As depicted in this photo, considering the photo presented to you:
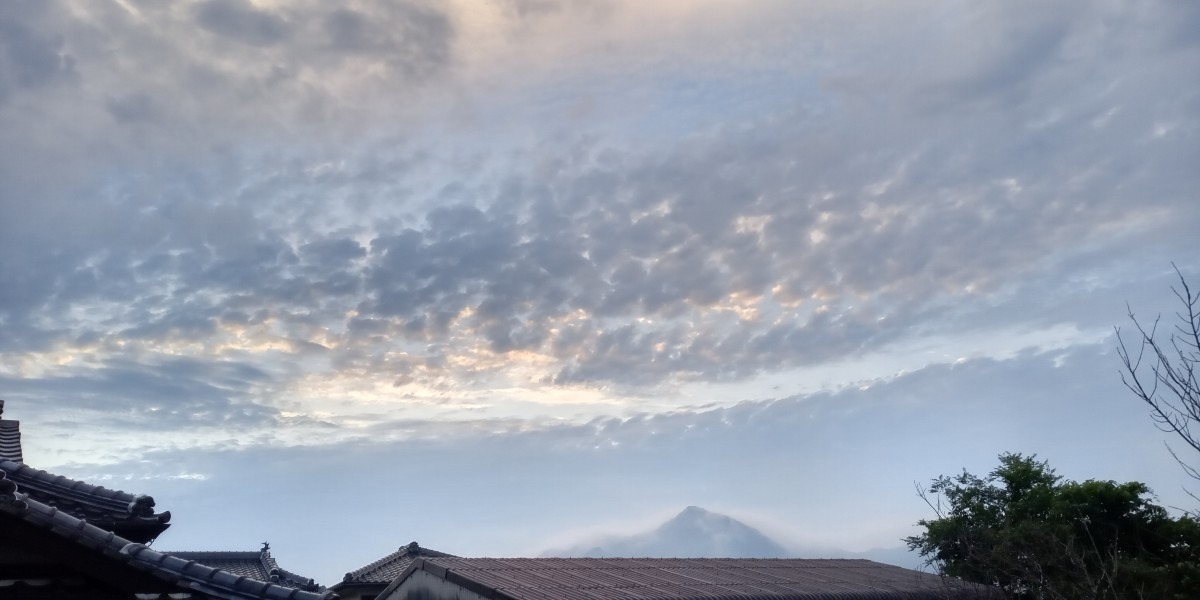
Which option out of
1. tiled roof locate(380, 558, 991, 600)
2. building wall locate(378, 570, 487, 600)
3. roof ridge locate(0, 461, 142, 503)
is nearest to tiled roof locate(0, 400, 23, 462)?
roof ridge locate(0, 461, 142, 503)

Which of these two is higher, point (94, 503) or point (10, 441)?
point (10, 441)

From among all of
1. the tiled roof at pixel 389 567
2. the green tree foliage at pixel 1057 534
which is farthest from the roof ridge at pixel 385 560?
the green tree foliage at pixel 1057 534

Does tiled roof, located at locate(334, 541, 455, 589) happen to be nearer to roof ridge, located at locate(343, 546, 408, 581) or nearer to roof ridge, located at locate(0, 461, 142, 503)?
roof ridge, located at locate(343, 546, 408, 581)

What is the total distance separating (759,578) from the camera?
2300cm

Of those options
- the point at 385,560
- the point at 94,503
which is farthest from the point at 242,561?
the point at 94,503

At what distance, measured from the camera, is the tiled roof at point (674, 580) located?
18.6 meters

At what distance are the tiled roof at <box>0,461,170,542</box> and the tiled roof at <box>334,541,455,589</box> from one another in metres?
19.6

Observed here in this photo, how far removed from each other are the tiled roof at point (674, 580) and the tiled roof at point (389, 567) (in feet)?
19.4

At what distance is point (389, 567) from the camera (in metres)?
29.3

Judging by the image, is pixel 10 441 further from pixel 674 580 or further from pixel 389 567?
pixel 389 567

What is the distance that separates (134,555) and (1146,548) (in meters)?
28.7

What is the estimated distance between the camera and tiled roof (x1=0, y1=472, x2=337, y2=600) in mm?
6988

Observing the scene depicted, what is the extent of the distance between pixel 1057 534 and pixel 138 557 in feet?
80.6

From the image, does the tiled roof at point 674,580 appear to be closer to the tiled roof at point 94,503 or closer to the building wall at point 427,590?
the building wall at point 427,590
